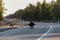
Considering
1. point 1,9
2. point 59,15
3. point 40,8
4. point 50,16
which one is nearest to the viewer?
point 1,9

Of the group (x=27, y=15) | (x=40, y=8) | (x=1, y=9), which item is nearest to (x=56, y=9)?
(x=40, y=8)

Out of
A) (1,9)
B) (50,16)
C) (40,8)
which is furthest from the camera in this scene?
(40,8)

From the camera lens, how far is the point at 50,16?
556 feet

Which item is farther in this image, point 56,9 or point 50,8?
point 50,8

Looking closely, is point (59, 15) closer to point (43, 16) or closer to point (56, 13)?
point (56, 13)

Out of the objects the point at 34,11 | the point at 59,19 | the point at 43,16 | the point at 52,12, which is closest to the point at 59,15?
the point at 59,19

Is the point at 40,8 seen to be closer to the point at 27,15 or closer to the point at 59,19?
the point at 27,15

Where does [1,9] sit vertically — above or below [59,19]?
above

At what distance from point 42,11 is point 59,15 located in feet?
108

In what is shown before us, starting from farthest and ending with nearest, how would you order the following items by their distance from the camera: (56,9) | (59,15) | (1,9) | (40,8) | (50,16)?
(40,8), (50,16), (56,9), (59,15), (1,9)

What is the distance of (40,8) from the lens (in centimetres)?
18675

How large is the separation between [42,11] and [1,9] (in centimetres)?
8635

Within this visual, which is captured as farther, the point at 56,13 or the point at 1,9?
the point at 56,13

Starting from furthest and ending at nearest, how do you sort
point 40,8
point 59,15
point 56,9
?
point 40,8 < point 56,9 < point 59,15
